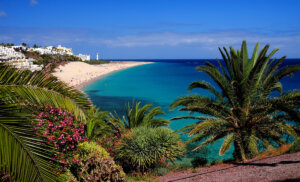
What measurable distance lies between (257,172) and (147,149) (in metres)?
3.35

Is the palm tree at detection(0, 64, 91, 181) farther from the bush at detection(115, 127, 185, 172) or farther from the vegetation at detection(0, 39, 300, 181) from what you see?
the bush at detection(115, 127, 185, 172)

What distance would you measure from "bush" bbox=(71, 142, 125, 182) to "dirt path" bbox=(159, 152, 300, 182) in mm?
1887

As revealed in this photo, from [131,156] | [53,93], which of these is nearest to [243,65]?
[131,156]

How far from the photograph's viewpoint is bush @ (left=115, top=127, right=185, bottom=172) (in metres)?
7.98

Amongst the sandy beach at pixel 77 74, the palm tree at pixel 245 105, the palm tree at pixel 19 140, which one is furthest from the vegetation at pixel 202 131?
the sandy beach at pixel 77 74

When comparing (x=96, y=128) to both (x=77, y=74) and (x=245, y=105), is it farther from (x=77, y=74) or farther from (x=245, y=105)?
(x=77, y=74)

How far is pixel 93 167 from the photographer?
6.02m

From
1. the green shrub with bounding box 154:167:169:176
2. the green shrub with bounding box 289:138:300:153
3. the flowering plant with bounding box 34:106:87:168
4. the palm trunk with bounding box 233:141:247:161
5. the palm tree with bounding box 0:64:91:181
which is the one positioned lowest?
the green shrub with bounding box 154:167:169:176

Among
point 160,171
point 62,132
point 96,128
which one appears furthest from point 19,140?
point 96,128

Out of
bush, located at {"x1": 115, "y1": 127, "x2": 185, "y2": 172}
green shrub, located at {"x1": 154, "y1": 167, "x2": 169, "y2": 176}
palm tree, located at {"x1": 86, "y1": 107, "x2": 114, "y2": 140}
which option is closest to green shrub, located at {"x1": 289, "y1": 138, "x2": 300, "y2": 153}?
bush, located at {"x1": 115, "y1": 127, "x2": 185, "y2": 172}

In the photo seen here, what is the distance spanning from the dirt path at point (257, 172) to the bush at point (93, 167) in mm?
1887

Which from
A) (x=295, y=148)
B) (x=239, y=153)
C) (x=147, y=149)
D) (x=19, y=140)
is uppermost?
(x=19, y=140)

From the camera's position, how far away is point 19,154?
285 cm

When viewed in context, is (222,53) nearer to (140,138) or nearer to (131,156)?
(140,138)
